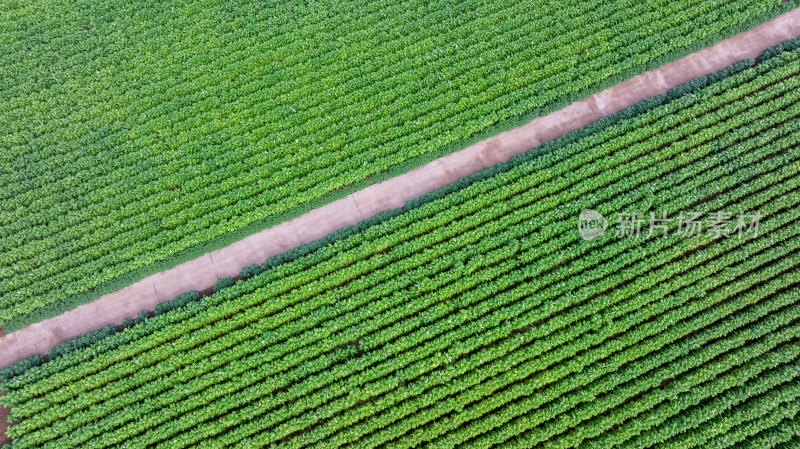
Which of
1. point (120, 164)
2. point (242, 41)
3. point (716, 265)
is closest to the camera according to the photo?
point (716, 265)

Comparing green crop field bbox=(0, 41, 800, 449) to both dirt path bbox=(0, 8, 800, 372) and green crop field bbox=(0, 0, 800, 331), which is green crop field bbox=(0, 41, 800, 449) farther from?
green crop field bbox=(0, 0, 800, 331)

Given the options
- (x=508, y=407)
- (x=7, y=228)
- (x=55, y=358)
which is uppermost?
(x=7, y=228)

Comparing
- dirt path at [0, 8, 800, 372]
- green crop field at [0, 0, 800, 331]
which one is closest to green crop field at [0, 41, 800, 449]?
dirt path at [0, 8, 800, 372]

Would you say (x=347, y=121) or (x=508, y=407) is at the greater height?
(x=347, y=121)

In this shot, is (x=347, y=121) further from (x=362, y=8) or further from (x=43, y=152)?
(x=43, y=152)

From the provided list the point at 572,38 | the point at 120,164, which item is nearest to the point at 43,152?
the point at 120,164

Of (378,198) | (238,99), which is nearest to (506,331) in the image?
(378,198)

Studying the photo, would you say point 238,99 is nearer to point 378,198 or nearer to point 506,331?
point 378,198
